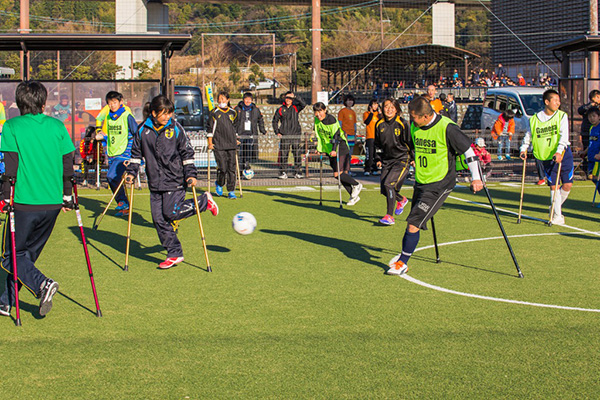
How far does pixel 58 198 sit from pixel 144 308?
127 centimetres

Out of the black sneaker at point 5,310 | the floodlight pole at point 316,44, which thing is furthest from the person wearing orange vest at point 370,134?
the black sneaker at point 5,310

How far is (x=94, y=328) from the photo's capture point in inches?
243

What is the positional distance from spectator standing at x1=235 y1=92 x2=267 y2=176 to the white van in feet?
23.4

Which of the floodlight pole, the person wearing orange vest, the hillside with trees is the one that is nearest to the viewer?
the person wearing orange vest

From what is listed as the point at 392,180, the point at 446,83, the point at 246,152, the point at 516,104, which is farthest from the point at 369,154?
the point at 446,83

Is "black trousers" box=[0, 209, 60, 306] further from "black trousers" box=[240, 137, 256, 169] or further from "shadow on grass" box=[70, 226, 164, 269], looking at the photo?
"black trousers" box=[240, 137, 256, 169]

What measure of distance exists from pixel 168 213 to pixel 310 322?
275cm

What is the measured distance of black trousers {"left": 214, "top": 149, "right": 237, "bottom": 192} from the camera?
50.1 ft

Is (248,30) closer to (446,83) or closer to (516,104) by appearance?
(446,83)

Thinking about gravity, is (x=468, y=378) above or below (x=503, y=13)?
below

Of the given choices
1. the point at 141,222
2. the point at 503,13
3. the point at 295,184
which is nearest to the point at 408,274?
the point at 141,222

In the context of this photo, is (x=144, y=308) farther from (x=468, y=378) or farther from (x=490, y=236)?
(x=490, y=236)

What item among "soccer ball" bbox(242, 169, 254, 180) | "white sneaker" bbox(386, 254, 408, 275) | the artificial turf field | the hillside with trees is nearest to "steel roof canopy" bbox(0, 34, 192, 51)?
"soccer ball" bbox(242, 169, 254, 180)

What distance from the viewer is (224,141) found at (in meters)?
15.2
